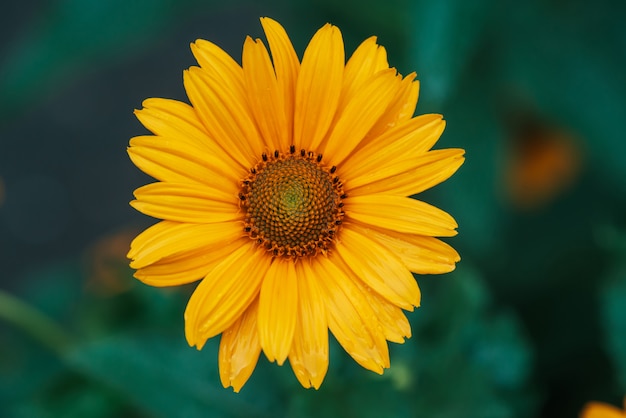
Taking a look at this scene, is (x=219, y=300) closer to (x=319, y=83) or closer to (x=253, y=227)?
(x=253, y=227)

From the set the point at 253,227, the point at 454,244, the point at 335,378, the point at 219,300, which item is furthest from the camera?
the point at 454,244

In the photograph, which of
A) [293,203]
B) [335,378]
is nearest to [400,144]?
[293,203]

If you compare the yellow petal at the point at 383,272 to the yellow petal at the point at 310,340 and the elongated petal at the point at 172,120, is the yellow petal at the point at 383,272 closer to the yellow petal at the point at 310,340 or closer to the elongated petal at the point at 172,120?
the yellow petal at the point at 310,340

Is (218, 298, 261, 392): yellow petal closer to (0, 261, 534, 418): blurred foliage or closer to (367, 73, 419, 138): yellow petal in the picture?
(0, 261, 534, 418): blurred foliage

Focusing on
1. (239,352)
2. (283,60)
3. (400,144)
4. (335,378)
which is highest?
(283,60)

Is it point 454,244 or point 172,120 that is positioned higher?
point 172,120

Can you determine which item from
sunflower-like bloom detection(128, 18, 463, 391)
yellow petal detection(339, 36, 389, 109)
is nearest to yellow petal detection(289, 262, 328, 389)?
sunflower-like bloom detection(128, 18, 463, 391)
